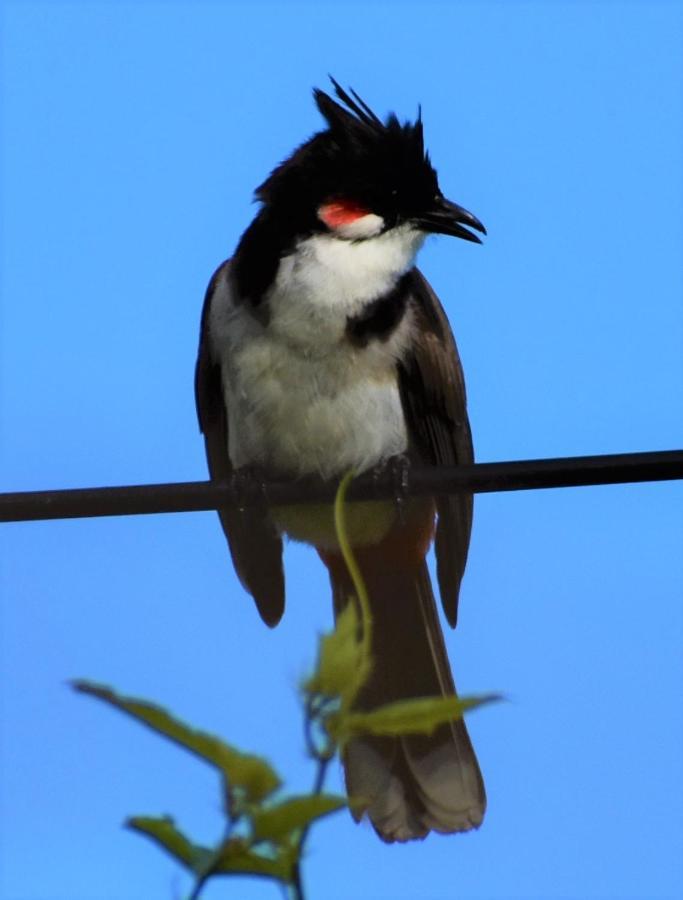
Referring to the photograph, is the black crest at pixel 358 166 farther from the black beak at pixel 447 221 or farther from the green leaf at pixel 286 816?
the green leaf at pixel 286 816

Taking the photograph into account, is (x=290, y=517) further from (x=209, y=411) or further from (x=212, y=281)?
(x=212, y=281)

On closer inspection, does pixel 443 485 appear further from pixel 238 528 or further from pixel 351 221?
pixel 238 528

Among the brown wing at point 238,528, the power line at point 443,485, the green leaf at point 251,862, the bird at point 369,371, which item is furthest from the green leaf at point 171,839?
the brown wing at point 238,528

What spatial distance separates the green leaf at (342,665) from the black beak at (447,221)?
142 inches

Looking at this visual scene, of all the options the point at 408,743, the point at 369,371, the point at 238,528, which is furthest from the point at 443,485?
the point at 238,528

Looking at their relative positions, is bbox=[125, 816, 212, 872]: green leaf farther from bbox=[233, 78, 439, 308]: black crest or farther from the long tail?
bbox=[233, 78, 439, 308]: black crest

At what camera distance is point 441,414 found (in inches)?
176

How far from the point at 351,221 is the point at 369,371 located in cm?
44

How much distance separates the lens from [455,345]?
4.60 meters

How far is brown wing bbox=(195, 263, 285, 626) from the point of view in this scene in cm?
471

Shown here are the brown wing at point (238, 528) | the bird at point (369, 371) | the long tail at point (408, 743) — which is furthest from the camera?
the brown wing at point (238, 528)

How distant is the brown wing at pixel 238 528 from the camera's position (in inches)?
186

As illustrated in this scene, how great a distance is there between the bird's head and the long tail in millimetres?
1112

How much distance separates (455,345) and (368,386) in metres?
0.54
